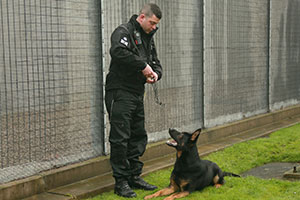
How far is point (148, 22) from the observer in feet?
18.3

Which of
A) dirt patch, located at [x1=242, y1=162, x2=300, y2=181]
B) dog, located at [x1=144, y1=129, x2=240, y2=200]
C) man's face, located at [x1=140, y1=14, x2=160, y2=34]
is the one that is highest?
man's face, located at [x1=140, y1=14, x2=160, y2=34]

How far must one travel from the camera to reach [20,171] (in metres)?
5.52

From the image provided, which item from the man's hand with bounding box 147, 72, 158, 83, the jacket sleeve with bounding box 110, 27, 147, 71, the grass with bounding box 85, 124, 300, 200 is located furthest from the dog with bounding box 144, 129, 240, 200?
the jacket sleeve with bounding box 110, 27, 147, 71

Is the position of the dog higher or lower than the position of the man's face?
lower

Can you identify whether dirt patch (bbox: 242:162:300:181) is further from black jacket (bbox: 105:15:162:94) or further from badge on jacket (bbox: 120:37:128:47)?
badge on jacket (bbox: 120:37:128:47)

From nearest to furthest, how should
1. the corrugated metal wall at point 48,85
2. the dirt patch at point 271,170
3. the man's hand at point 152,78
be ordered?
the corrugated metal wall at point 48,85 → the man's hand at point 152,78 → the dirt patch at point 271,170

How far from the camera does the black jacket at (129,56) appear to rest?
541 centimetres

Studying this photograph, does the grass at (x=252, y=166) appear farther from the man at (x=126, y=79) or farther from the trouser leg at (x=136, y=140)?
the man at (x=126, y=79)

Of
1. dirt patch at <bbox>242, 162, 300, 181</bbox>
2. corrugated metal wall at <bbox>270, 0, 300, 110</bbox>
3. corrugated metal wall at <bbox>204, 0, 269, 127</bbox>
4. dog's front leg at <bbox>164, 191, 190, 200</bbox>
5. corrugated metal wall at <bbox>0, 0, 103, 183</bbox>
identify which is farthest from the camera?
corrugated metal wall at <bbox>270, 0, 300, 110</bbox>

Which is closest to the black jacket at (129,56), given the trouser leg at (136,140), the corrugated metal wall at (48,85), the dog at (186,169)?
the trouser leg at (136,140)

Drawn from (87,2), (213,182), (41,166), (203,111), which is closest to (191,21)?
(203,111)

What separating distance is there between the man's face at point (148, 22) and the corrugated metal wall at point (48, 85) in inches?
41.6

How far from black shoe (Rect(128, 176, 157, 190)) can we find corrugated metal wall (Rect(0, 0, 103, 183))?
815 mm

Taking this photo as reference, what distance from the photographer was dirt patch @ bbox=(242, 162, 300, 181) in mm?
6854
